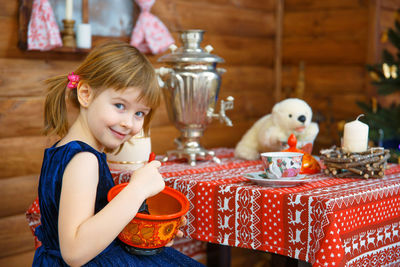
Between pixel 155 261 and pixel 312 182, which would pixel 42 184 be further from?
pixel 312 182

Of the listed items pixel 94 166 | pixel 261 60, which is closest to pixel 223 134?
pixel 261 60

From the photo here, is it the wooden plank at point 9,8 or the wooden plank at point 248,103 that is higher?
the wooden plank at point 9,8

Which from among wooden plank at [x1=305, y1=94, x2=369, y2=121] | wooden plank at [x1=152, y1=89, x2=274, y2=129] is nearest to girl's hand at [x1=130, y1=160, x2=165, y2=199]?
wooden plank at [x1=152, y1=89, x2=274, y2=129]

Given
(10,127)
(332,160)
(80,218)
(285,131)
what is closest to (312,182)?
(332,160)

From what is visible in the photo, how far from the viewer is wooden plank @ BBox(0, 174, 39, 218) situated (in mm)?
2039

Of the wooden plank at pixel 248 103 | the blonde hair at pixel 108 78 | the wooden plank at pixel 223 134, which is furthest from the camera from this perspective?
the wooden plank at pixel 248 103

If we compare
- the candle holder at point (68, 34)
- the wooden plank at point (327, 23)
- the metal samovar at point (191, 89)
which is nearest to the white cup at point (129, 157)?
the metal samovar at point (191, 89)

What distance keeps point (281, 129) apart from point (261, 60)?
141 cm

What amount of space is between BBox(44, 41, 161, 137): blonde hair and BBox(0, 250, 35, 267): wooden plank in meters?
1.02

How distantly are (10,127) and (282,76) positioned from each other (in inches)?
70.9

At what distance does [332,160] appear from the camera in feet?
4.85

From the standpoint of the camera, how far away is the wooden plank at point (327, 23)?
9.64 ft

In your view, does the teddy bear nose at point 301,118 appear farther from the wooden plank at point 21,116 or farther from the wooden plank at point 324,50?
the wooden plank at point 324,50

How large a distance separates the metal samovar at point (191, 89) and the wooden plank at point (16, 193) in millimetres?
679
